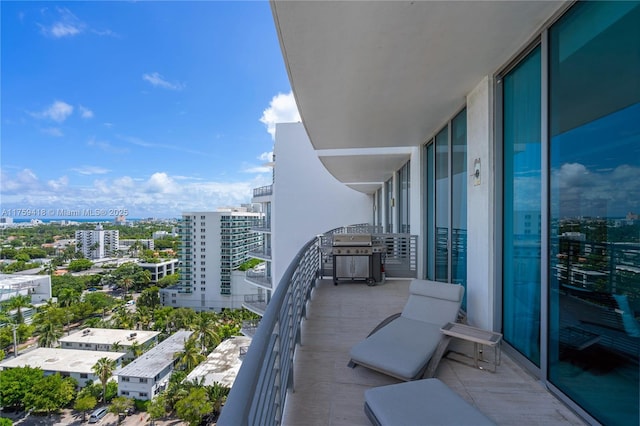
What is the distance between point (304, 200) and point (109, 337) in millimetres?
20680

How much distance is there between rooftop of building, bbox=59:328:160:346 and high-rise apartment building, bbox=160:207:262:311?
836cm

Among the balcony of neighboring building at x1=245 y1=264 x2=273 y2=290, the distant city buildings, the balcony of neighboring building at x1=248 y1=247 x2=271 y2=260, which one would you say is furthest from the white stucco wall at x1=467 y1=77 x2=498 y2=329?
the distant city buildings

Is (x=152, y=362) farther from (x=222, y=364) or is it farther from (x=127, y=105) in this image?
(x=127, y=105)

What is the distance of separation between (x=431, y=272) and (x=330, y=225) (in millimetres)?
11327

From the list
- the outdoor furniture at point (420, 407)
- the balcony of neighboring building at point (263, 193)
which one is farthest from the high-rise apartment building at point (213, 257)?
the outdoor furniture at point (420, 407)

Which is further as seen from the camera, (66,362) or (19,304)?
(19,304)

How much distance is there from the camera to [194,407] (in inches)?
570

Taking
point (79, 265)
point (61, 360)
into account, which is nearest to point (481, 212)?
point (61, 360)

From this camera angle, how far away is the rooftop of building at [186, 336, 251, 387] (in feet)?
57.0

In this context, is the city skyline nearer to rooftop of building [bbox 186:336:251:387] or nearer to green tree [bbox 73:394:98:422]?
green tree [bbox 73:394:98:422]

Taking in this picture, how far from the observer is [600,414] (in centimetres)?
192

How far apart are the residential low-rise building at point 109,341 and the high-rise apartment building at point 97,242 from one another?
36253 mm

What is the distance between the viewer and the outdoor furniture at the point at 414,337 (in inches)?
95.2

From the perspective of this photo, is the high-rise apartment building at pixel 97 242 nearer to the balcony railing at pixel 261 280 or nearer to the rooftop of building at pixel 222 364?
the rooftop of building at pixel 222 364
